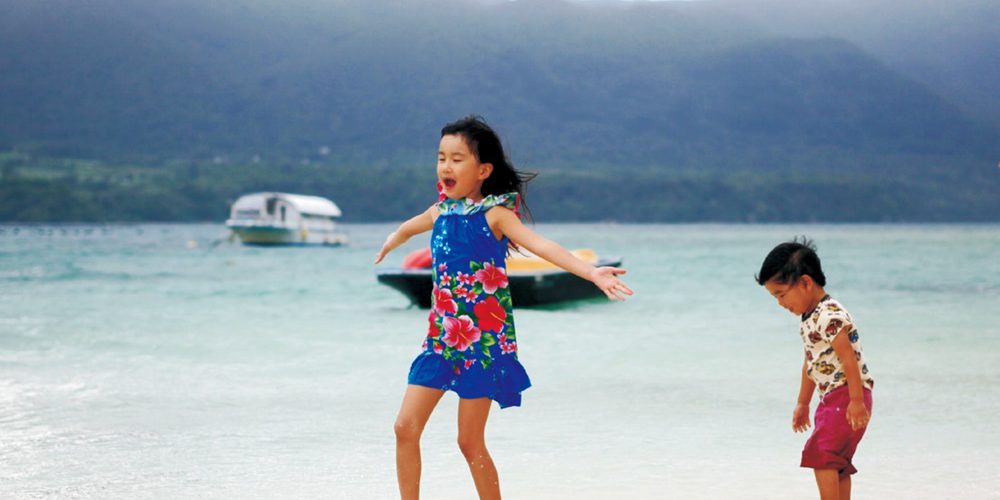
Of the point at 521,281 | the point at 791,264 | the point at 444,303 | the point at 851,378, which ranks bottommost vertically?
the point at 851,378

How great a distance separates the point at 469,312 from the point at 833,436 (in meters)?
1.21

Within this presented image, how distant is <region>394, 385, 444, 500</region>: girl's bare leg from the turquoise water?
1.08 meters

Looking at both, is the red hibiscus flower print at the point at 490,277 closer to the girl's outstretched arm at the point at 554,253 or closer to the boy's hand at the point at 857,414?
the girl's outstretched arm at the point at 554,253

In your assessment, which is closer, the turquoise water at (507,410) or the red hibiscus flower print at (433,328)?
the red hibiscus flower print at (433,328)

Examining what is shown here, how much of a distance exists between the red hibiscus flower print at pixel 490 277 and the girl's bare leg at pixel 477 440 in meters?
0.36

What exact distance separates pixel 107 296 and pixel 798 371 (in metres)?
15.7

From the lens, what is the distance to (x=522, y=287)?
1501 cm

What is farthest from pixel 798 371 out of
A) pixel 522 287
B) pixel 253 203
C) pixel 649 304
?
pixel 253 203

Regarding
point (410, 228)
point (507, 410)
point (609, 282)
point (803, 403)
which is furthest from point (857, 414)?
point (507, 410)

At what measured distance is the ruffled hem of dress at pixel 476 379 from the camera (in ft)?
12.5

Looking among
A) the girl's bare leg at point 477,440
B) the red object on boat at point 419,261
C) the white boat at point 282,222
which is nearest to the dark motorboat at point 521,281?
the red object on boat at point 419,261

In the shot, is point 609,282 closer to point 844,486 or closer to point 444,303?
point 444,303

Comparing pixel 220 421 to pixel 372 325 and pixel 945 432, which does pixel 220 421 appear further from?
pixel 372 325

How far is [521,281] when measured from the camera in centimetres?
1495
